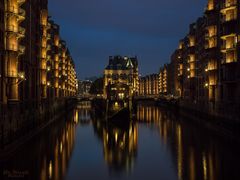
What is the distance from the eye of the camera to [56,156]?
47.0m

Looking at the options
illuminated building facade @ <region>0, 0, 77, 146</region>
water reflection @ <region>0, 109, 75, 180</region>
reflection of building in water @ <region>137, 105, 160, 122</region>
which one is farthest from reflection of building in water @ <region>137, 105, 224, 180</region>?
reflection of building in water @ <region>137, 105, 160, 122</region>

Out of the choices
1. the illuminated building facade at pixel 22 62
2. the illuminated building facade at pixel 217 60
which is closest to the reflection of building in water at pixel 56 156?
the illuminated building facade at pixel 22 62

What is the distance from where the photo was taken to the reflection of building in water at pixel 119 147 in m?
44.0

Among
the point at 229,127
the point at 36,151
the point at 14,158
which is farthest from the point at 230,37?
the point at 14,158

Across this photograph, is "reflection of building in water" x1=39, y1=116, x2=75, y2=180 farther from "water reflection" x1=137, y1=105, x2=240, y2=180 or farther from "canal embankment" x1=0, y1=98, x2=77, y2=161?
"water reflection" x1=137, y1=105, x2=240, y2=180

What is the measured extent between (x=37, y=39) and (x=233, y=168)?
54232 millimetres

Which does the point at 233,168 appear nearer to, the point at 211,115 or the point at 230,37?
the point at 230,37

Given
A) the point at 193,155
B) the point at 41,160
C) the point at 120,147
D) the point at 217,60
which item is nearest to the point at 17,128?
the point at 41,160

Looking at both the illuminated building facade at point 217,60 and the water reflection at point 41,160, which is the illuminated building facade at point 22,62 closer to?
the water reflection at point 41,160

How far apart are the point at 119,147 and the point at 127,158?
9714 millimetres

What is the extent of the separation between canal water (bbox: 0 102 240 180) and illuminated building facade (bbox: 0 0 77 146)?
498 cm

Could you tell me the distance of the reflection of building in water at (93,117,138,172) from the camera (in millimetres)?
44031

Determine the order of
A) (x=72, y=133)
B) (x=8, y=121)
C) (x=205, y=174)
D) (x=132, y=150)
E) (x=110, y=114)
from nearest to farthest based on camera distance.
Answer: (x=205, y=174) → (x=8, y=121) → (x=132, y=150) → (x=72, y=133) → (x=110, y=114)

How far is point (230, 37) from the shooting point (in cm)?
6444
